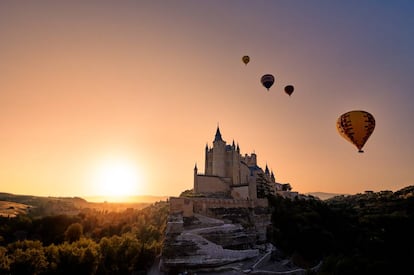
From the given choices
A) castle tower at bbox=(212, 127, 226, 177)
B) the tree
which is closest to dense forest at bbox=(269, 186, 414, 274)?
castle tower at bbox=(212, 127, 226, 177)

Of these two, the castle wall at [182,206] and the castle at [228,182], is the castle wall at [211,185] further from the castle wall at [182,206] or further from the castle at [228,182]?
the castle wall at [182,206]

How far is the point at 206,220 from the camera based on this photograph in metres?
37.4

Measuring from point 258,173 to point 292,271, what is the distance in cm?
2490

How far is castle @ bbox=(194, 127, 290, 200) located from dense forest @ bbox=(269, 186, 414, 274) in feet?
16.2

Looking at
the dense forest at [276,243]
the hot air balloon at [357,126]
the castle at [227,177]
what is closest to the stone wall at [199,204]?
the castle at [227,177]

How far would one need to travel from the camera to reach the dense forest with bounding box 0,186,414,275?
81.0 ft

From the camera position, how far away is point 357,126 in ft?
86.0

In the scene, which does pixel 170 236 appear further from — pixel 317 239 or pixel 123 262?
pixel 317 239

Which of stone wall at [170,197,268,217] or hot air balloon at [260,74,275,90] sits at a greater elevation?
hot air balloon at [260,74,275,90]

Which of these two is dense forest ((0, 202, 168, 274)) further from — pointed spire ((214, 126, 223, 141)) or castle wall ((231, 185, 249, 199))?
pointed spire ((214, 126, 223, 141))

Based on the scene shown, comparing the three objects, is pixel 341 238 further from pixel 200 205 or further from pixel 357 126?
pixel 357 126

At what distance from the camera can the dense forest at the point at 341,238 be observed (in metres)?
24.1

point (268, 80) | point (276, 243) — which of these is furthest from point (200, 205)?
point (268, 80)

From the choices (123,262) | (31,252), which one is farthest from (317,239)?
(31,252)
